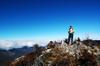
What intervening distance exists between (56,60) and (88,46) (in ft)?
22.3

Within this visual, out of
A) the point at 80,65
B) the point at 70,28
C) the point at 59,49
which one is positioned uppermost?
the point at 70,28

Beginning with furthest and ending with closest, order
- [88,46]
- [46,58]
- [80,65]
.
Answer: [88,46]
[46,58]
[80,65]

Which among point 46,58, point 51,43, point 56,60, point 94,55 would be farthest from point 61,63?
point 51,43

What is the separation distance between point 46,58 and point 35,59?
2.49 meters

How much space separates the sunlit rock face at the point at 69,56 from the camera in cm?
2841

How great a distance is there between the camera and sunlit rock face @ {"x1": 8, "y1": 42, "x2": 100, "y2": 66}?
2841cm

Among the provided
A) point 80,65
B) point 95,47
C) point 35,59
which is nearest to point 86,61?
point 80,65

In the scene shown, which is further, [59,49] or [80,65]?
[59,49]

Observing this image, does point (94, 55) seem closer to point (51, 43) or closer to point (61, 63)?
point (61, 63)

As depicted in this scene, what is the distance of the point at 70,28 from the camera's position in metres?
31.8

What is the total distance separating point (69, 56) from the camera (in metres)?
29.7

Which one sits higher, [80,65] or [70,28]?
[70,28]

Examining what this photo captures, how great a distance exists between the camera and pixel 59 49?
32.2 metres

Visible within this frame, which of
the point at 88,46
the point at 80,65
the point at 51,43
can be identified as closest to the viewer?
the point at 80,65
